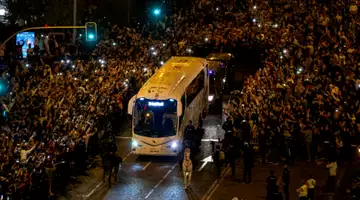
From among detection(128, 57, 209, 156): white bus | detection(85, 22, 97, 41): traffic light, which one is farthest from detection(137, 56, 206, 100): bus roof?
detection(85, 22, 97, 41): traffic light

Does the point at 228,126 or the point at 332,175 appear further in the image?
the point at 228,126

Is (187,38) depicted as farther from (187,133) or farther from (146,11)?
(187,133)

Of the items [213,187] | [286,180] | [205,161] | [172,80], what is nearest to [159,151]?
[205,161]

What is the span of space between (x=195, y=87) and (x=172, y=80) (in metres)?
2.67

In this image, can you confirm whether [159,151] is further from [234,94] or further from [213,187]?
[234,94]

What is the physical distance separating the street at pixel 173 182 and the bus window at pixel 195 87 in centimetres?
253

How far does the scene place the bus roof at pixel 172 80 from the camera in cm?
2505

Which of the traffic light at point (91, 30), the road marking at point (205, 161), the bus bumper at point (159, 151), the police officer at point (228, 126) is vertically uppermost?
the traffic light at point (91, 30)

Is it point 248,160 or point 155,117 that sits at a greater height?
point 155,117

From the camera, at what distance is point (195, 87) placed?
28703mm

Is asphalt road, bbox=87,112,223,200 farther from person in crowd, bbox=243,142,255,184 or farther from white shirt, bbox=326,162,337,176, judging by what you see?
white shirt, bbox=326,162,337,176

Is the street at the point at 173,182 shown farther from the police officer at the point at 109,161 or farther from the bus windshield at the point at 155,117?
the bus windshield at the point at 155,117

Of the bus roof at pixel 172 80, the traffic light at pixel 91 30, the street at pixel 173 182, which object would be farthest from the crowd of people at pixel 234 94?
the traffic light at pixel 91 30

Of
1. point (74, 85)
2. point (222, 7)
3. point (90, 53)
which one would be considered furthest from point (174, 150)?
point (222, 7)
